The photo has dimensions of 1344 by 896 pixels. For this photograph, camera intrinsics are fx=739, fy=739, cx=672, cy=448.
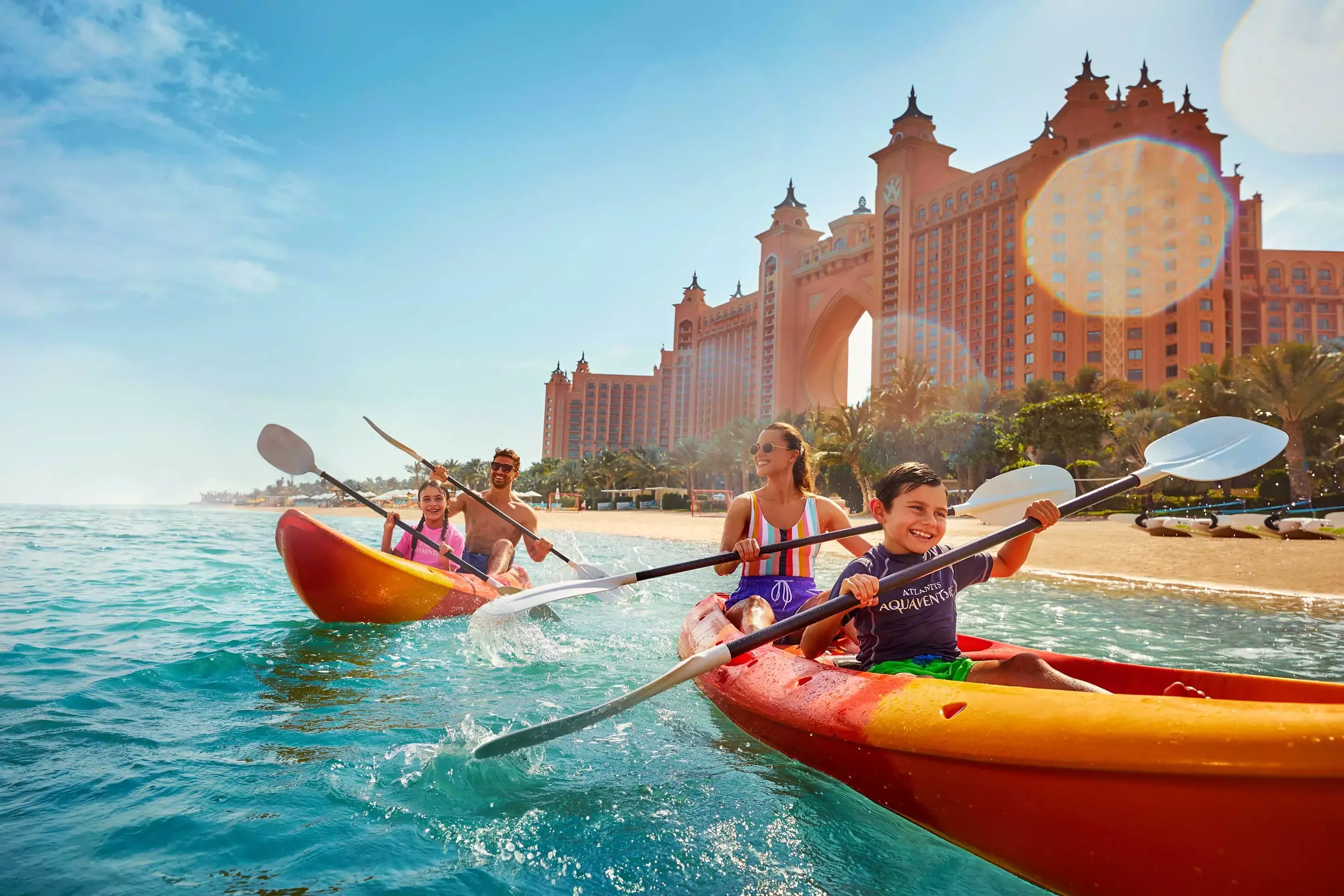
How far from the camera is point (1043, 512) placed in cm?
321

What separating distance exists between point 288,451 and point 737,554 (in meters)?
4.88

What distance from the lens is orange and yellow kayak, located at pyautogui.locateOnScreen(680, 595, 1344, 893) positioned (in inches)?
70.2

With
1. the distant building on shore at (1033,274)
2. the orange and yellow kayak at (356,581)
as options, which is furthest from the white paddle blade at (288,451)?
the distant building on shore at (1033,274)

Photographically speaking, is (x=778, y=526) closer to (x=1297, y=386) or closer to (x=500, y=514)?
(x=500, y=514)

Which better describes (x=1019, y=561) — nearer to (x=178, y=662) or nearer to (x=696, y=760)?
(x=696, y=760)

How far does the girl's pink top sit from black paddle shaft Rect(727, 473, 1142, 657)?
5.26 metres

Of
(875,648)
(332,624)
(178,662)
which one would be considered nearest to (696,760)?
(875,648)

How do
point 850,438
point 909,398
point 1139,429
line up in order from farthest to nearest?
point 909,398, point 1139,429, point 850,438

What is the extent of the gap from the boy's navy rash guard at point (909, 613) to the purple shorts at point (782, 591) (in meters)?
1.16

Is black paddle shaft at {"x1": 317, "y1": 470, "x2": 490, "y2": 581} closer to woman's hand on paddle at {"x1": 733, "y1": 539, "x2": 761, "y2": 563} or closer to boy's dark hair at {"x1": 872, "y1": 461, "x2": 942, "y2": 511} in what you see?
woman's hand on paddle at {"x1": 733, "y1": 539, "x2": 761, "y2": 563}

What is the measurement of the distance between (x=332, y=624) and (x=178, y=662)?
5.82ft

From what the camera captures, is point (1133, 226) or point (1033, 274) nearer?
point (1133, 226)

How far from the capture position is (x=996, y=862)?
2.29m

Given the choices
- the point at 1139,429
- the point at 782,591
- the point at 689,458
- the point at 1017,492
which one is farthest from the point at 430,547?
the point at 689,458
